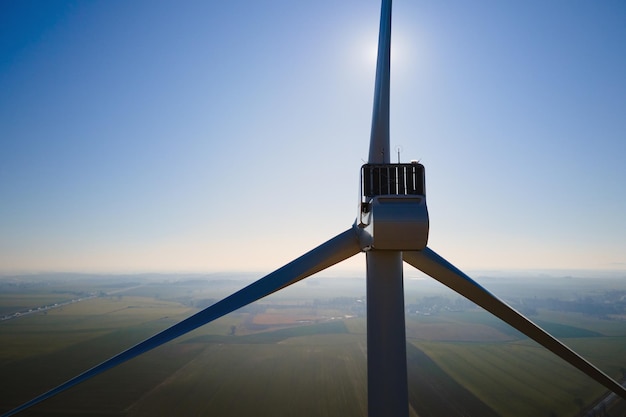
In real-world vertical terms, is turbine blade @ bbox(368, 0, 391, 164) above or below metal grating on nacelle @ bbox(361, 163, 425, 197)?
above

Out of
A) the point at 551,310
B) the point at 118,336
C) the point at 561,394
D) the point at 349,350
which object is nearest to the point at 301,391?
the point at 349,350

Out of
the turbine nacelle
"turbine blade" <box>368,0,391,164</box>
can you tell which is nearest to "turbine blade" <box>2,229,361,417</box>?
the turbine nacelle

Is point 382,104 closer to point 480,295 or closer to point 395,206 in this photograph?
point 395,206

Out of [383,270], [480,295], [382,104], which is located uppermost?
[382,104]

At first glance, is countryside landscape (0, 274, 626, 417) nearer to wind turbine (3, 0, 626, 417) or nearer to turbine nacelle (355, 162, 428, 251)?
wind turbine (3, 0, 626, 417)

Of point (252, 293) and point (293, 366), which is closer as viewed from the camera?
point (252, 293)

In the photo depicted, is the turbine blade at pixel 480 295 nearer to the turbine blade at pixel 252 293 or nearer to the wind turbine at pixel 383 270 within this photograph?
the wind turbine at pixel 383 270

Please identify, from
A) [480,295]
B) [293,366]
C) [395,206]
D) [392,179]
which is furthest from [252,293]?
[293,366]
